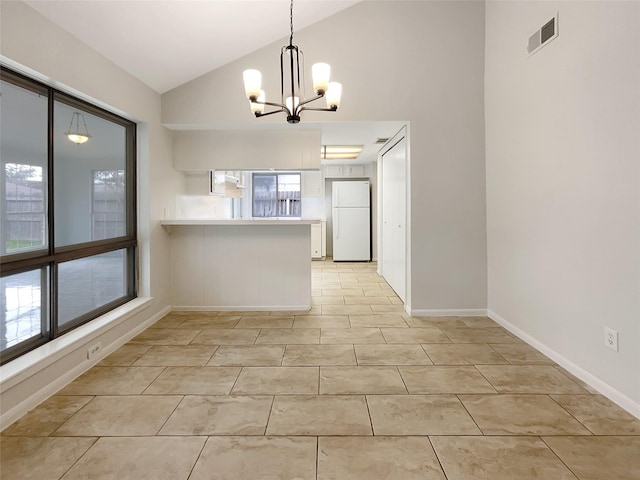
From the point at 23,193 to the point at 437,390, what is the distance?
286 cm

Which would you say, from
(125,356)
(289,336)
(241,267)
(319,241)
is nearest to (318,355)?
(289,336)

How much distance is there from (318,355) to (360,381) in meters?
0.51

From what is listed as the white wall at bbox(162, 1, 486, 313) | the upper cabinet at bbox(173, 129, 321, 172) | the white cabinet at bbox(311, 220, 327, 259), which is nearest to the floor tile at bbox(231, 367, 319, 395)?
the white wall at bbox(162, 1, 486, 313)

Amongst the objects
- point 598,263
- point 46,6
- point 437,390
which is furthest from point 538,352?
point 46,6

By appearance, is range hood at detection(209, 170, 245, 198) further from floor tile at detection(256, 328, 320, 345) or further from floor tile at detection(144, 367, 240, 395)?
floor tile at detection(144, 367, 240, 395)

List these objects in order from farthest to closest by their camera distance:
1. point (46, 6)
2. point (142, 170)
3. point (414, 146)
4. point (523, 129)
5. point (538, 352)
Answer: point (414, 146) < point (142, 170) < point (523, 129) < point (538, 352) < point (46, 6)

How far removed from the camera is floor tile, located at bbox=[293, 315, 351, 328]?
11.2 feet

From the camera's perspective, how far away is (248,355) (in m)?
2.73

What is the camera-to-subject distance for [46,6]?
2.07 metres

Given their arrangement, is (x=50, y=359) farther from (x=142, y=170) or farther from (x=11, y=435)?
(x=142, y=170)

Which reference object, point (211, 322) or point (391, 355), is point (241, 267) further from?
point (391, 355)

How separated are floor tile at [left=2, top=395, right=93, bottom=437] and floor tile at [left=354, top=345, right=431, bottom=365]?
1.83 m

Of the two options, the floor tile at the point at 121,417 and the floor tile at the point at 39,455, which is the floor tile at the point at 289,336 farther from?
the floor tile at the point at 39,455

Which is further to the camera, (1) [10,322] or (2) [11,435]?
(1) [10,322]
